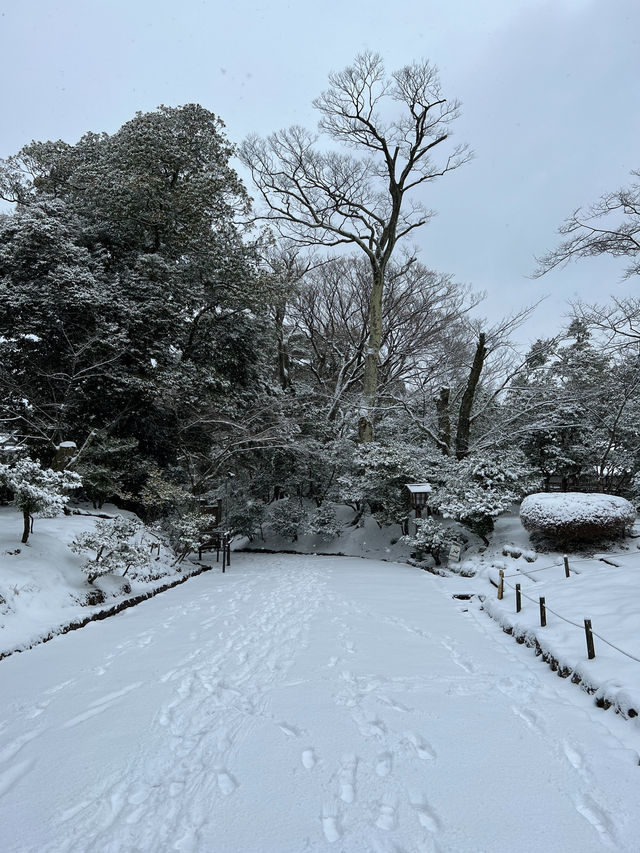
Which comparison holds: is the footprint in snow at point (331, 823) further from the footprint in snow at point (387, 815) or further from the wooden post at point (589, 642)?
the wooden post at point (589, 642)

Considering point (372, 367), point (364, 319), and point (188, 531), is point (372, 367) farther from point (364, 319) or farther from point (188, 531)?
point (188, 531)

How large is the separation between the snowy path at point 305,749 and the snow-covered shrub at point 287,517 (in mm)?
10508

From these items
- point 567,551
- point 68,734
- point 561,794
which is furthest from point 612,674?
point 567,551

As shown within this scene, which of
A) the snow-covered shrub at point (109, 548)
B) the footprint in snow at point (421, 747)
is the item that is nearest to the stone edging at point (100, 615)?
the snow-covered shrub at point (109, 548)

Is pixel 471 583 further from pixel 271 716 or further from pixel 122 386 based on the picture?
pixel 122 386

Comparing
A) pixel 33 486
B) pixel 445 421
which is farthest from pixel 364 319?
pixel 33 486

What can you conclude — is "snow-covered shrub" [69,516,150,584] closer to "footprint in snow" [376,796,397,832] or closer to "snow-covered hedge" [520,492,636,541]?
"footprint in snow" [376,796,397,832]

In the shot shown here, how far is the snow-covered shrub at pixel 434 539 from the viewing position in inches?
404

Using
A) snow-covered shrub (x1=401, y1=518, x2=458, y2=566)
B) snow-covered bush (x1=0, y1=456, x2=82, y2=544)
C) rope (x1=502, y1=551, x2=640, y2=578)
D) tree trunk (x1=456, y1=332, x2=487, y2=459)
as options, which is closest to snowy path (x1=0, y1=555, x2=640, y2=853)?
snow-covered bush (x1=0, y1=456, x2=82, y2=544)

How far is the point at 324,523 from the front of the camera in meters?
14.8

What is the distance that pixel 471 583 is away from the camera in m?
8.11

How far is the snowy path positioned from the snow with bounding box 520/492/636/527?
4104 mm

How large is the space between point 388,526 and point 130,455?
8123 mm

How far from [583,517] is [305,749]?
7.35 metres
